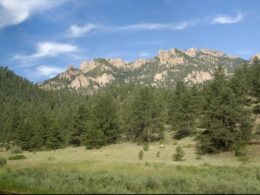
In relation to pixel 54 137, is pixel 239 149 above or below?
below

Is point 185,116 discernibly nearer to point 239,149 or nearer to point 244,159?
point 239,149

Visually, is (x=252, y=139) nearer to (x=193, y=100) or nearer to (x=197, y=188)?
(x=193, y=100)

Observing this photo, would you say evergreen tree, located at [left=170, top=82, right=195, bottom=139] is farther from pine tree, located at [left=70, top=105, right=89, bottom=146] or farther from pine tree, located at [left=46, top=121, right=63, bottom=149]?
pine tree, located at [left=46, top=121, right=63, bottom=149]

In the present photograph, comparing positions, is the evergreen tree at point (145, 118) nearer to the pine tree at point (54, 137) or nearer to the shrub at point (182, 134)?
the shrub at point (182, 134)

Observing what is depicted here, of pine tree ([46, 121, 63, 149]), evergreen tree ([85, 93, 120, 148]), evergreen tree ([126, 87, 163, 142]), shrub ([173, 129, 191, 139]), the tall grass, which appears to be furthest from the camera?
pine tree ([46, 121, 63, 149])

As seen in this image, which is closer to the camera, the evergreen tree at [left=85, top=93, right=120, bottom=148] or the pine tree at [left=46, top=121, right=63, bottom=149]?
the evergreen tree at [left=85, top=93, right=120, bottom=148]

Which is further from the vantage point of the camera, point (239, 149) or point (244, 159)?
point (239, 149)

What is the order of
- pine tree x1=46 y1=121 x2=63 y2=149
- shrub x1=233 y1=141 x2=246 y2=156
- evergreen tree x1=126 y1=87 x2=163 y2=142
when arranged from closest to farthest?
shrub x1=233 y1=141 x2=246 y2=156, evergreen tree x1=126 y1=87 x2=163 y2=142, pine tree x1=46 y1=121 x2=63 y2=149

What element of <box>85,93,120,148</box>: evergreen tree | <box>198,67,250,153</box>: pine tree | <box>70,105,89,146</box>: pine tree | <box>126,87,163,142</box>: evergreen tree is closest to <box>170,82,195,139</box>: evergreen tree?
<box>126,87,163,142</box>: evergreen tree

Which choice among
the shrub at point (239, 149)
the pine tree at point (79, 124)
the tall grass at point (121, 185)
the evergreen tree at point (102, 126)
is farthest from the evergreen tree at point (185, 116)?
the tall grass at point (121, 185)

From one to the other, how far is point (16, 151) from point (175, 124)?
116 feet

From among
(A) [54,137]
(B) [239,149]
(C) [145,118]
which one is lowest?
(B) [239,149]

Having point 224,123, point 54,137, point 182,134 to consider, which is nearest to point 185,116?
point 182,134

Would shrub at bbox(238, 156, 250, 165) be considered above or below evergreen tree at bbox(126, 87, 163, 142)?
below
